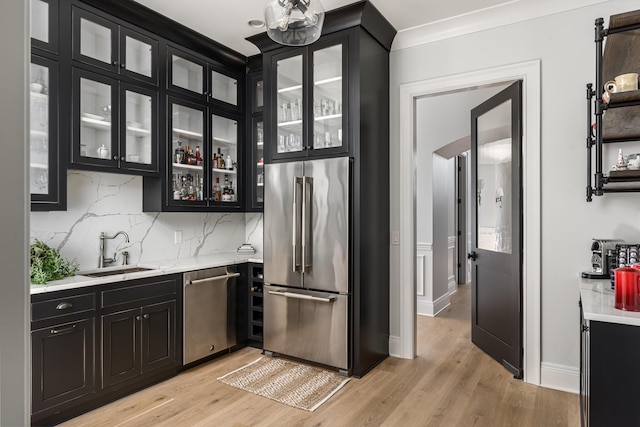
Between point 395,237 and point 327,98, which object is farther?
point 395,237

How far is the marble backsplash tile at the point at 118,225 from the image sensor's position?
9.89ft

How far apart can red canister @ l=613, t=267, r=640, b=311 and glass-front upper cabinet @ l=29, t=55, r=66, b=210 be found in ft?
10.7

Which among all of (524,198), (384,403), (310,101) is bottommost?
(384,403)

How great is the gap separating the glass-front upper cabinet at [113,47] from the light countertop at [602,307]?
3417mm

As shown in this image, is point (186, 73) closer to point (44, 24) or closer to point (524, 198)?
point (44, 24)

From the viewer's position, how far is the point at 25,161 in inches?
18.0

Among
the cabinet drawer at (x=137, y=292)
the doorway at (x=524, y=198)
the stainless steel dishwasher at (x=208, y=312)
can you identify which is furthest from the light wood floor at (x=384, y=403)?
the cabinet drawer at (x=137, y=292)

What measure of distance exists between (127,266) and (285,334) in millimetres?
1495

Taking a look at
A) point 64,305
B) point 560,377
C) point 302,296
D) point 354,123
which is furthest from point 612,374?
point 64,305

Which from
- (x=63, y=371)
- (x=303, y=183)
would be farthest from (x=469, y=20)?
(x=63, y=371)

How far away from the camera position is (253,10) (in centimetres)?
325

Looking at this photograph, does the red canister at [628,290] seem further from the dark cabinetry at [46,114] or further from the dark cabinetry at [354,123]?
the dark cabinetry at [46,114]

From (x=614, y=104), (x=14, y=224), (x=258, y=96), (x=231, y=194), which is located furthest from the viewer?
(x=258, y=96)

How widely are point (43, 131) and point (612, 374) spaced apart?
11.3 feet
